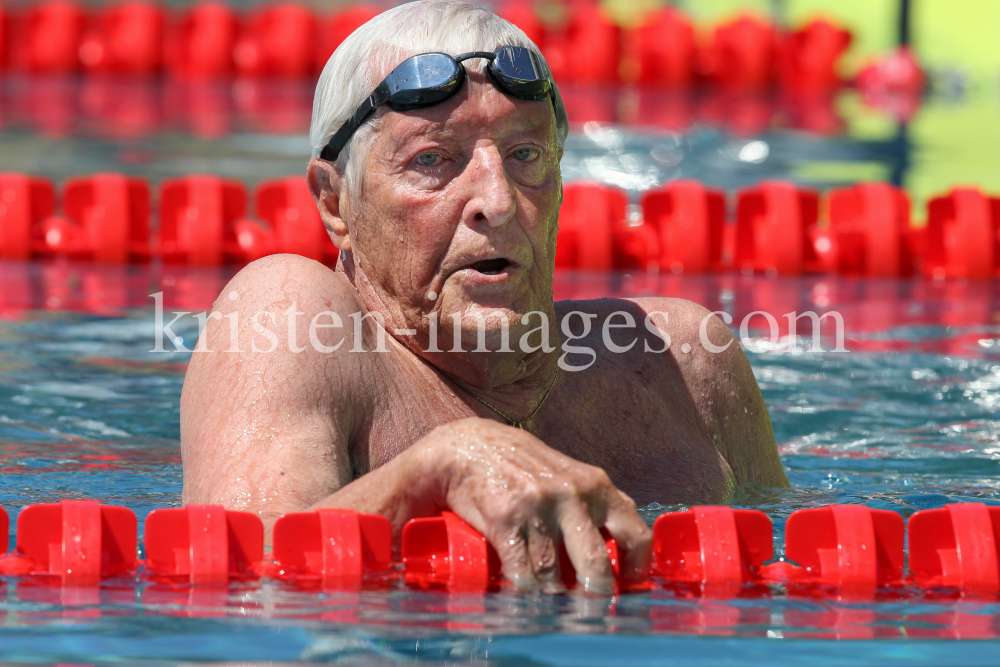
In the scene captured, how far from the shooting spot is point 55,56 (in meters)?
13.2

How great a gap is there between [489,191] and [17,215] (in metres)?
4.84

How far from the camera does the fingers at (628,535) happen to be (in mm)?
2395

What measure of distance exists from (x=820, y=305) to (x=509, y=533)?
14.6 feet

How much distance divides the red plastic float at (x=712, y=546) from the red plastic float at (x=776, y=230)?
4.58 m

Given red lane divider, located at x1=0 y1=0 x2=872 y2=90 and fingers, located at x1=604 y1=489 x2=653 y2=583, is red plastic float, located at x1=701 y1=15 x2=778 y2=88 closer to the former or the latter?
red lane divider, located at x1=0 y1=0 x2=872 y2=90

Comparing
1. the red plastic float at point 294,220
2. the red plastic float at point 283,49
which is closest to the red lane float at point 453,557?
the red plastic float at point 294,220

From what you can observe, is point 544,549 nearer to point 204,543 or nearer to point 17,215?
point 204,543

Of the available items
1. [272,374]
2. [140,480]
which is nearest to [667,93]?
[140,480]

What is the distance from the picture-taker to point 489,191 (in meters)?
2.75

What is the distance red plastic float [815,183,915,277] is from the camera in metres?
7.16

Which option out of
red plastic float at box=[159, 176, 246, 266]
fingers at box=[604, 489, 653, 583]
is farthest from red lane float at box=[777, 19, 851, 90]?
fingers at box=[604, 489, 653, 583]

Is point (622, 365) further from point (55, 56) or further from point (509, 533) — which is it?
point (55, 56)

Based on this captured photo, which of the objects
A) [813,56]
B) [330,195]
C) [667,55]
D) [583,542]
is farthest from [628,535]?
[813,56]

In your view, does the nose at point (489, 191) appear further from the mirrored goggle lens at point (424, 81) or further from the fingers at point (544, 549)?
the fingers at point (544, 549)
